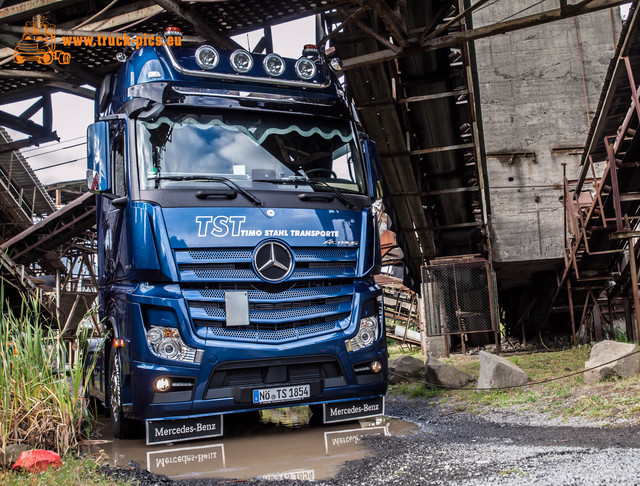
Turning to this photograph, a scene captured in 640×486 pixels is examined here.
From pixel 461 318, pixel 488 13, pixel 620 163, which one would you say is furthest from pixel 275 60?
pixel 488 13

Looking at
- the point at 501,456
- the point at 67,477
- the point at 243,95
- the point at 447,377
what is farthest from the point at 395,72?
the point at 67,477

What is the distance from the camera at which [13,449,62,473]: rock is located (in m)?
4.22

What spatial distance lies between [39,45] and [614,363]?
9.55m

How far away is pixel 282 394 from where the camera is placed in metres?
5.84

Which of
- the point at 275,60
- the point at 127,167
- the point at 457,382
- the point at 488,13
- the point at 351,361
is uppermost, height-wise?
the point at 488,13

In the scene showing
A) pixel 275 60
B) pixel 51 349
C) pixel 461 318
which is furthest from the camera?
pixel 461 318

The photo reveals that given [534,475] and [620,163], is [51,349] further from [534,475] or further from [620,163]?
[620,163]

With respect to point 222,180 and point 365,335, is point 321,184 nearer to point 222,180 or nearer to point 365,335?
point 222,180

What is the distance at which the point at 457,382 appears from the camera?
916cm

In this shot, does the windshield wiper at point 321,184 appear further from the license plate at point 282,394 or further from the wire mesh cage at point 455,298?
the wire mesh cage at point 455,298

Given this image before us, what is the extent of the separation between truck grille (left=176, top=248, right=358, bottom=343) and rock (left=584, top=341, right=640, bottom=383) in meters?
3.56

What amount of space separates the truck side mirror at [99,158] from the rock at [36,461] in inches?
107

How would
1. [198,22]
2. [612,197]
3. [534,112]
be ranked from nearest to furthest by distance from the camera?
[198,22] → [612,197] → [534,112]

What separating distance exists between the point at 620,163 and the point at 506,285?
27.8ft
